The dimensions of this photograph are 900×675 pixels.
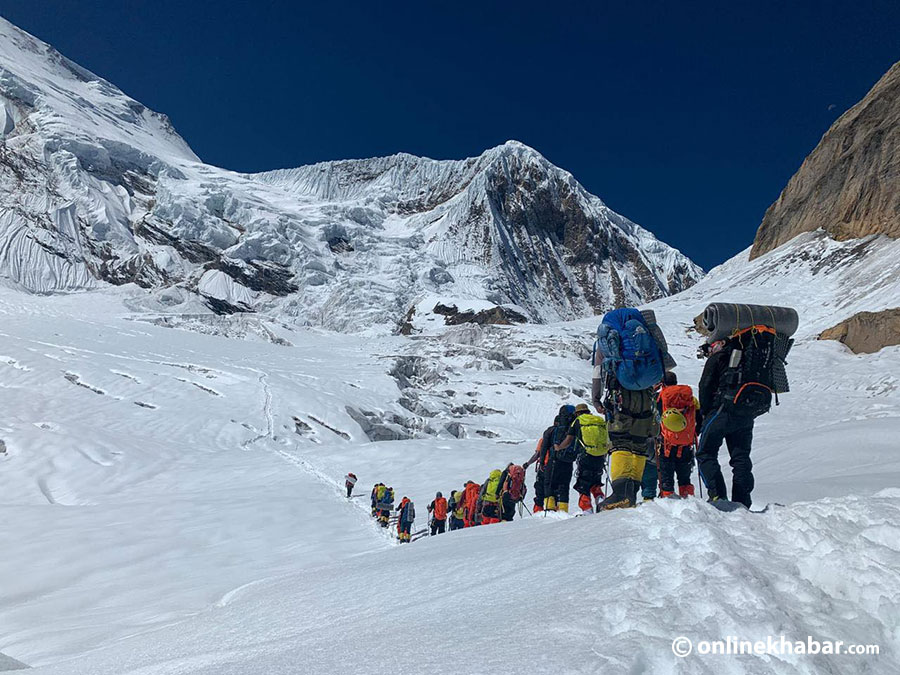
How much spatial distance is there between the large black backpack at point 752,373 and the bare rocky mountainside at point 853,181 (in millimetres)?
53623

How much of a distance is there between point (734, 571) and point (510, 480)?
578 cm

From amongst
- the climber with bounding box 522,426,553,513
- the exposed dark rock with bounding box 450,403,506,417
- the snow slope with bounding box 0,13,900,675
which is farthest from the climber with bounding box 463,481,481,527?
the exposed dark rock with bounding box 450,403,506,417

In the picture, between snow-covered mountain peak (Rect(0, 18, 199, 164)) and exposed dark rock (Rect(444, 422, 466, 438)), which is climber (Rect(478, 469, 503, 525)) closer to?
exposed dark rock (Rect(444, 422, 466, 438))

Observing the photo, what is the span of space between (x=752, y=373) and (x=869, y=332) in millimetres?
33170

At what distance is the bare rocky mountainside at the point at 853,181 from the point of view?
48.7 meters

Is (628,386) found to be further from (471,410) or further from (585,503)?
(471,410)

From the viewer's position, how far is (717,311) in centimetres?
428

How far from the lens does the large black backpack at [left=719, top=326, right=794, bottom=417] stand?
410 cm

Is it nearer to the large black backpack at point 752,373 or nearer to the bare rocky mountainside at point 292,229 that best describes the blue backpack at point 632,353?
the large black backpack at point 752,373

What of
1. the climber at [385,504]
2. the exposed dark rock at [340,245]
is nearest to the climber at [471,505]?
the climber at [385,504]

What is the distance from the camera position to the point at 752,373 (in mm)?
4113

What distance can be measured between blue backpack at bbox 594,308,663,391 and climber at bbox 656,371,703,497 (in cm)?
26

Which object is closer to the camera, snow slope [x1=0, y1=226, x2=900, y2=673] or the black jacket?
snow slope [x1=0, y1=226, x2=900, y2=673]

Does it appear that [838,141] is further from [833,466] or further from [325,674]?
[325,674]
